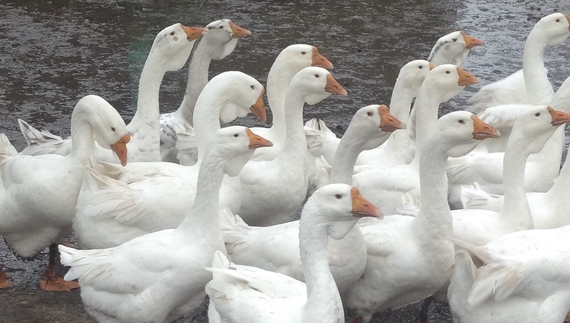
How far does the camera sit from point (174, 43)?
7059mm

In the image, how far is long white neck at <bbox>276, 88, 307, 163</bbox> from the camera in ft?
21.3

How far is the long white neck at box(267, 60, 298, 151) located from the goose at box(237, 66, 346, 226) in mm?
405

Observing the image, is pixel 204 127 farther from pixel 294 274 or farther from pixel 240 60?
pixel 240 60

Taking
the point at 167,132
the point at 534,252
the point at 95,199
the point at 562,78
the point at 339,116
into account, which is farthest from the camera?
the point at 562,78

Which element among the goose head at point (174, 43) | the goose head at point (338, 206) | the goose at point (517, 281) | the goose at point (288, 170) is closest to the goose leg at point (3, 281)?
the goose at point (288, 170)

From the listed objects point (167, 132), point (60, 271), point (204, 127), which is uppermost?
point (204, 127)

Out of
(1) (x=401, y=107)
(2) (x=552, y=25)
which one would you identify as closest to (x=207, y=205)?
(1) (x=401, y=107)

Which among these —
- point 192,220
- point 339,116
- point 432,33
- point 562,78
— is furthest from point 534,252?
point 432,33

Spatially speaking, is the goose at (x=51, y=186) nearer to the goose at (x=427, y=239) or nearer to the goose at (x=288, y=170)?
the goose at (x=288, y=170)

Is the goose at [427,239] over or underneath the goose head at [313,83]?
underneath

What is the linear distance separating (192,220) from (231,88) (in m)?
1.36

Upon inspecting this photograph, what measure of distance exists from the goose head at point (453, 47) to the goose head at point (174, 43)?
197 cm

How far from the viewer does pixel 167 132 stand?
7.53m

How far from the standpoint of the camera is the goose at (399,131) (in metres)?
7.02
